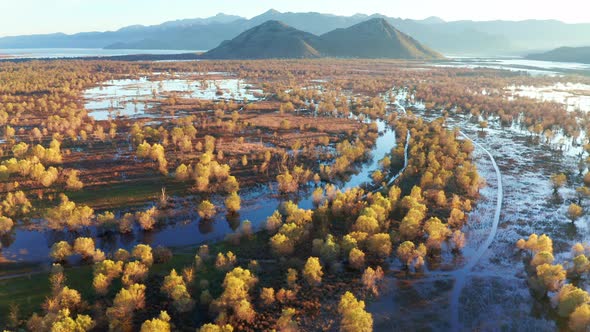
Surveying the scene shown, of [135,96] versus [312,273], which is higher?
[135,96]

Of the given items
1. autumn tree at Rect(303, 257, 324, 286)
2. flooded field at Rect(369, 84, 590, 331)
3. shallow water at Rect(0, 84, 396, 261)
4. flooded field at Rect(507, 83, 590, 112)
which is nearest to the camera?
flooded field at Rect(369, 84, 590, 331)

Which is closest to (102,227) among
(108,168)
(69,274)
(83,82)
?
(69,274)

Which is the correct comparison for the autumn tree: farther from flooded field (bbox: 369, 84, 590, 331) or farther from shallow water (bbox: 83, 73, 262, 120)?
shallow water (bbox: 83, 73, 262, 120)

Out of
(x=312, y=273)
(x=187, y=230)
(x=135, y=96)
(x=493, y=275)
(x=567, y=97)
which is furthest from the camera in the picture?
(x=567, y=97)

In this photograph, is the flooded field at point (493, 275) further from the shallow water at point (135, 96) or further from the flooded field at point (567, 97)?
the shallow water at point (135, 96)

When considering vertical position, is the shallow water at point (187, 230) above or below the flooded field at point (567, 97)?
below

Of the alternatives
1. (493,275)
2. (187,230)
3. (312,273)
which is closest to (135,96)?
(187,230)

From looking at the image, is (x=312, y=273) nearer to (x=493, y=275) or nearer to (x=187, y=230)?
(x=187, y=230)

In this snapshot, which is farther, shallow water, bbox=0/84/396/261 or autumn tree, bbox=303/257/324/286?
shallow water, bbox=0/84/396/261

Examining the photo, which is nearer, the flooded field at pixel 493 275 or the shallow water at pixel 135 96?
the flooded field at pixel 493 275

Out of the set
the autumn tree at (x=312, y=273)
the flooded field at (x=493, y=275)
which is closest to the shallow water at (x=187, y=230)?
the autumn tree at (x=312, y=273)

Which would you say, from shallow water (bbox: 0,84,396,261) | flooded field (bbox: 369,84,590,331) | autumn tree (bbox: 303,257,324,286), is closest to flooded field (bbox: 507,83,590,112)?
flooded field (bbox: 369,84,590,331)

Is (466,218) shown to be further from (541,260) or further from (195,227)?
(195,227)
